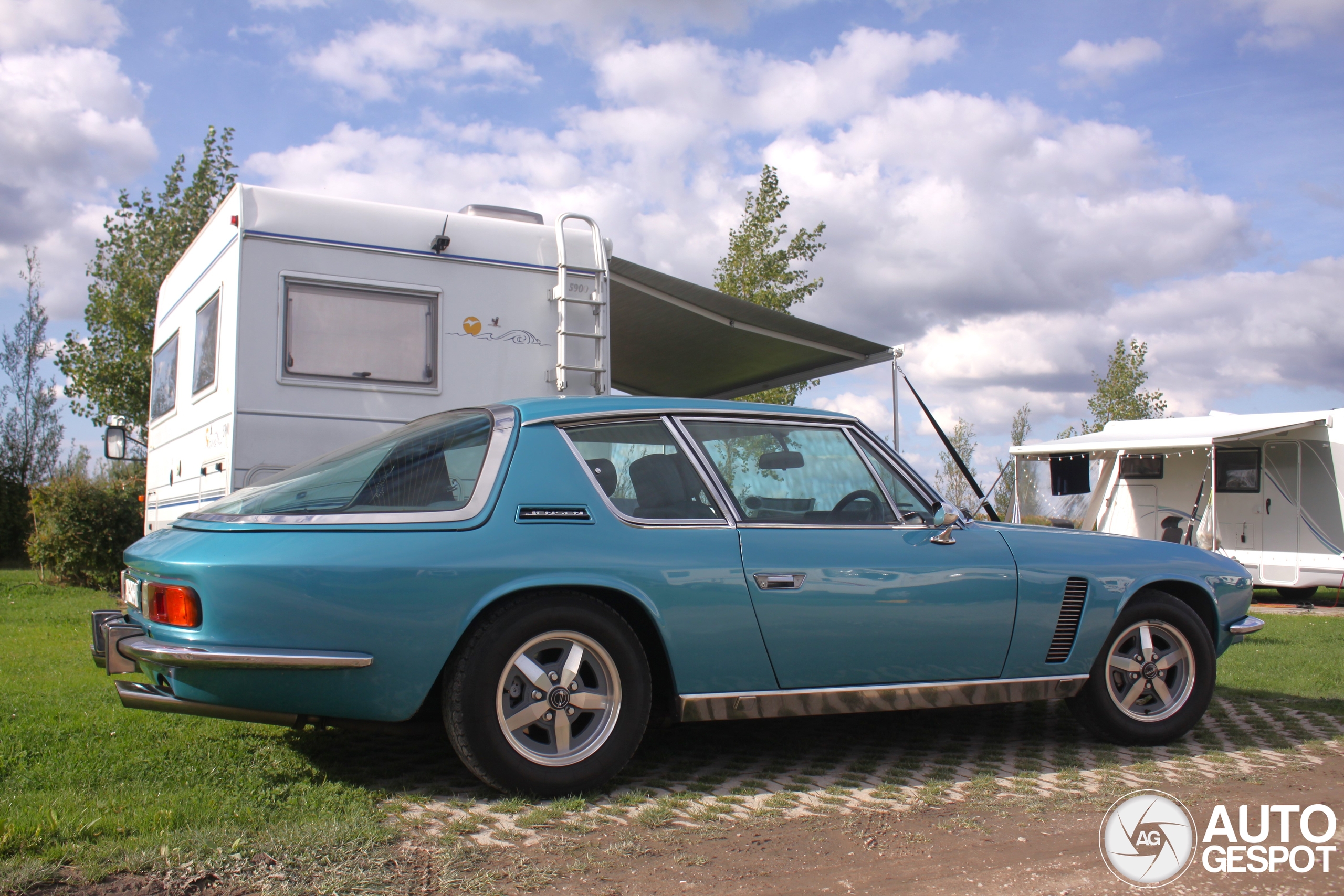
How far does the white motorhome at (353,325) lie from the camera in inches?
225

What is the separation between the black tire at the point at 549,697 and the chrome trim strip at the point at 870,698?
26 centimetres

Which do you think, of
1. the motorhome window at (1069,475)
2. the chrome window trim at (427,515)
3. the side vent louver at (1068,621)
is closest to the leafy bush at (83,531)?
the chrome window trim at (427,515)

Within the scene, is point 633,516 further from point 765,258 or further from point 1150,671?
point 765,258

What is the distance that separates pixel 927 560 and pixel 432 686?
6.25 feet

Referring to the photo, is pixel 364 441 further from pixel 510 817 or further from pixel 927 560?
pixel 927 560

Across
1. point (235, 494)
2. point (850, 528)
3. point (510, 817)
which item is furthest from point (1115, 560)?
point (235, 494)

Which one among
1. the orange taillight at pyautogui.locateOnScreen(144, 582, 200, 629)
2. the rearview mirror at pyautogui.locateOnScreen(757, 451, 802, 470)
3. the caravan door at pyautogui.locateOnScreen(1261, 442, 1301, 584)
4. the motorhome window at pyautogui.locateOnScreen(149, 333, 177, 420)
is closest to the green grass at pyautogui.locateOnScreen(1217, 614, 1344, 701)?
the rearview mirror at pyautogui.locateOnScreen(757, 451, 802, 470)

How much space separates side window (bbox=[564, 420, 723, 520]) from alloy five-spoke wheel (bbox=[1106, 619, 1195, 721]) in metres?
2.00

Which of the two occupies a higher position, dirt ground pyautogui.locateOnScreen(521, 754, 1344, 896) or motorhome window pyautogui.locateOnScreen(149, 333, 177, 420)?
motorhome window pyautogui.locateOnScreen(149, 333, 177, 420)

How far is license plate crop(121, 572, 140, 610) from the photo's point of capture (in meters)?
3.53

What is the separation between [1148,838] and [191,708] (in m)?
2.99

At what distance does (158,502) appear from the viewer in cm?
739

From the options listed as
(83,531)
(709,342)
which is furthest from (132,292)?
(709,342)

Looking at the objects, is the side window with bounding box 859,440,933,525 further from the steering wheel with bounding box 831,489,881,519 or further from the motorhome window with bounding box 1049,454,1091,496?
the motorhome window with bounding box 1049,454,1091,496
